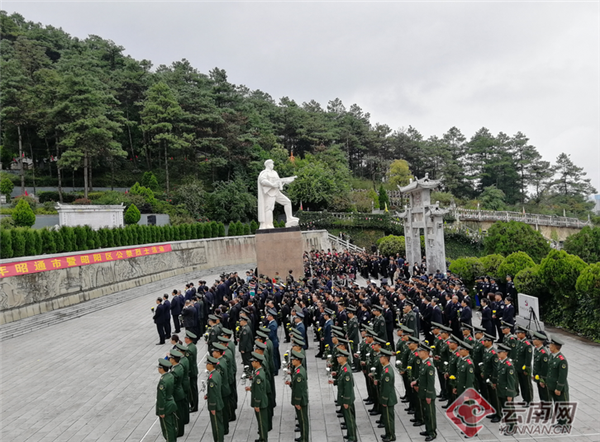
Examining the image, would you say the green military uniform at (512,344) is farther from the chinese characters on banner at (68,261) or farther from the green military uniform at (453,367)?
the chinese characters on banner at (68,261)

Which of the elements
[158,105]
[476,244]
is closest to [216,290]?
[476,244]

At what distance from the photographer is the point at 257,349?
6461 mm

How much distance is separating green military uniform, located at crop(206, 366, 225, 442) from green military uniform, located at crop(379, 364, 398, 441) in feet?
7.23

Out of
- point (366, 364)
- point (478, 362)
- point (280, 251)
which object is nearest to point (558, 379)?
point (478, 362)

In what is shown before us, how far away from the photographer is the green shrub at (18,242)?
14.7m

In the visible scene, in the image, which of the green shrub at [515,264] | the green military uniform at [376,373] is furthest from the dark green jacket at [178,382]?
the green shrub at [515,264]

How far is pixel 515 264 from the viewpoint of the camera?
13.3 metres

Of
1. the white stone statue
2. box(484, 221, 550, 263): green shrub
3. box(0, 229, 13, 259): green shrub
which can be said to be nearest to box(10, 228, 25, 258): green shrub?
box(0, 229, 13, 259): green shrub

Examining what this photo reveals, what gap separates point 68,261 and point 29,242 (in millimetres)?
1888

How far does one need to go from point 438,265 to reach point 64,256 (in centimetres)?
1371

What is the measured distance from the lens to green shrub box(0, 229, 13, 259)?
46.3ft

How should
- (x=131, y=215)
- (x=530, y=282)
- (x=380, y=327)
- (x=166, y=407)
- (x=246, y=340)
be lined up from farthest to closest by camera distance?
(x=131, y=215)
(x=530, y=282)
(x=380, y=327)
(x=246, y=340)
(x=166, y=407)

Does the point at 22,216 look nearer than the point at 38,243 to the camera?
No

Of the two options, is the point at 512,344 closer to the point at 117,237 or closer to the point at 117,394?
the point at 117,394
